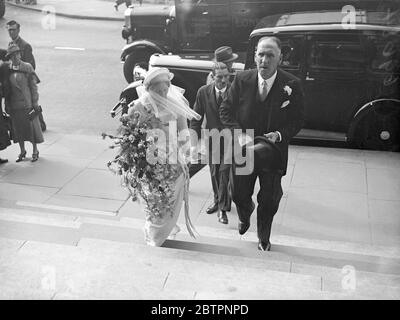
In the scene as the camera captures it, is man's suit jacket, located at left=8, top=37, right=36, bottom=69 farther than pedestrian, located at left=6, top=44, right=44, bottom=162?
Yes

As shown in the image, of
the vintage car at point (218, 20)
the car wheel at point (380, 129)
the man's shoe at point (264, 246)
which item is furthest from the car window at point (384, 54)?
the man's shoe at point (264, 246)

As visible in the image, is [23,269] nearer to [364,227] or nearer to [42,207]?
[42,207]

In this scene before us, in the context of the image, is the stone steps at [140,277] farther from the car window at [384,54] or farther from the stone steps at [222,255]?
the car window at [384,54]

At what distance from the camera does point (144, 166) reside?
4895mm

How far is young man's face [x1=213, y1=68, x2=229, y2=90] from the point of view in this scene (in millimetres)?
5543

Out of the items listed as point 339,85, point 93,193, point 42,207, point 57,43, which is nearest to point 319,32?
point 339,85

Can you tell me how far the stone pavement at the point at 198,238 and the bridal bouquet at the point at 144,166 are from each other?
1.54 feet

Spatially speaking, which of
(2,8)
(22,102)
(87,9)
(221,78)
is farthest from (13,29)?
(2,8)

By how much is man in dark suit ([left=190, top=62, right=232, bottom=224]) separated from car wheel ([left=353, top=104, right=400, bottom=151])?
2942 mm

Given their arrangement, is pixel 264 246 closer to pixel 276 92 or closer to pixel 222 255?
Answer: pixel 222 255

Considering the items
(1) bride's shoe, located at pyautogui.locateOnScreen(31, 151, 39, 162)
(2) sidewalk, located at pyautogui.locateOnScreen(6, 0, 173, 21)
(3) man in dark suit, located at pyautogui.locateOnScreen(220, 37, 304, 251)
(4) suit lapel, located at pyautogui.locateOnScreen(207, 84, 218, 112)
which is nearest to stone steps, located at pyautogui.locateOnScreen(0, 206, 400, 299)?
(3) man in dark suit, located at pyautogui.locateOnScreen(220, 37, 304, 251)

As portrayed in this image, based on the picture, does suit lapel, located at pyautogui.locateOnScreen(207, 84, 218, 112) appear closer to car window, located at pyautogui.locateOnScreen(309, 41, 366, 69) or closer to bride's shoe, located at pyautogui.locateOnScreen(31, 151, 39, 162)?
car window, located at pyautogui.locateOnScreen(309, 41, 366, 69)

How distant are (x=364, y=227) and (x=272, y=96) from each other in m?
2.01

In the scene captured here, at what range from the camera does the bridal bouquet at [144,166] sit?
482 centimetres
